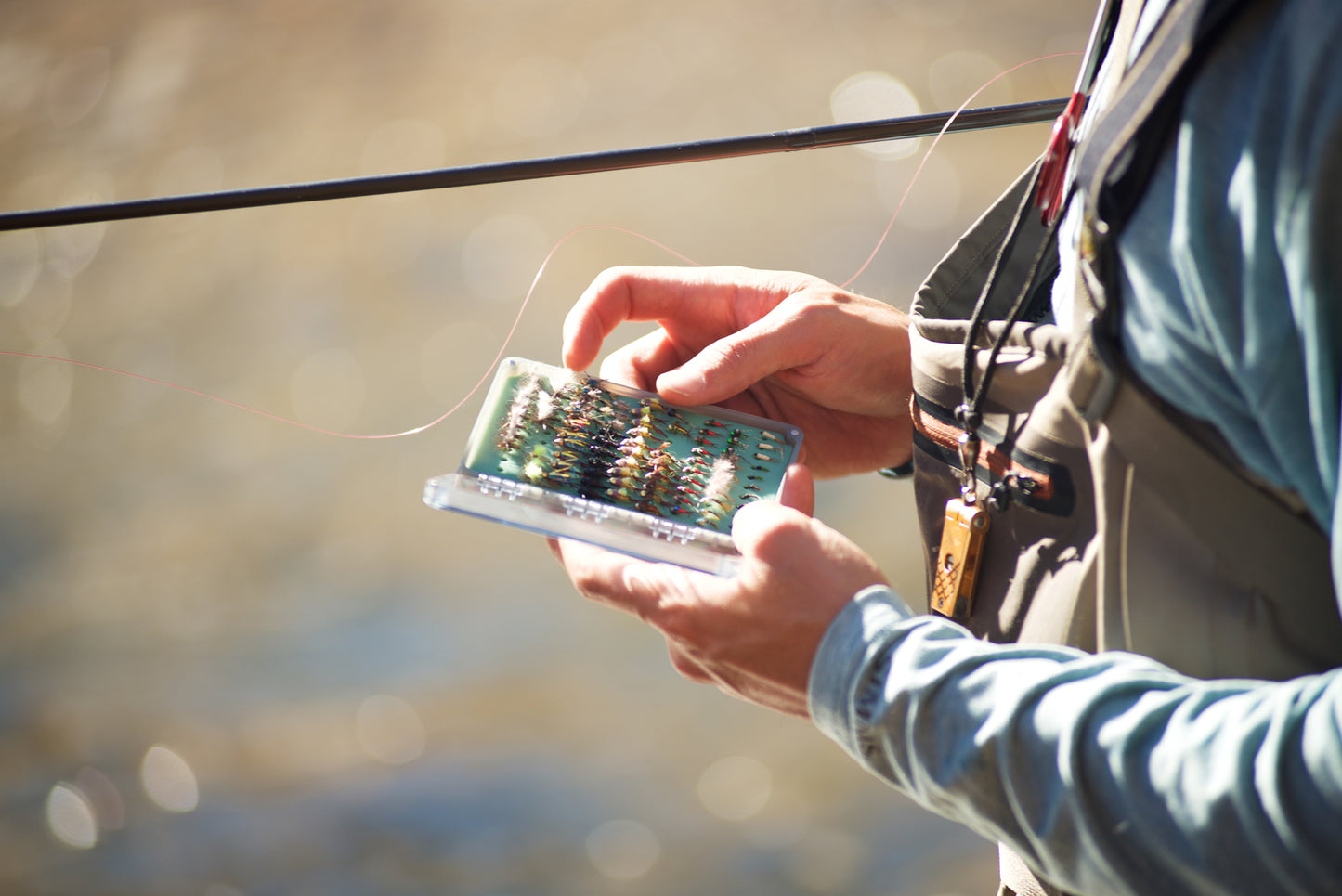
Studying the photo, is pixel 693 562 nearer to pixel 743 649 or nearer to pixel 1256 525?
pixel 743 649

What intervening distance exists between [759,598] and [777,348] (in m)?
0.37

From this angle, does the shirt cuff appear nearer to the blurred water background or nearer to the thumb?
the thumb

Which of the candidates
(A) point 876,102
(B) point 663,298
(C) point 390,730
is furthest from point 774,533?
(A) point 876,102

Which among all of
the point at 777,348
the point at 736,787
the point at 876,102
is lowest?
the point at 736,787

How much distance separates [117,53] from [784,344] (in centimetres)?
304

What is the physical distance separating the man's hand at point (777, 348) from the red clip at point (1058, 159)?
27cm

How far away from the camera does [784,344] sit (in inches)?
36.9

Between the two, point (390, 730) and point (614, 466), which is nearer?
point (614, 466)

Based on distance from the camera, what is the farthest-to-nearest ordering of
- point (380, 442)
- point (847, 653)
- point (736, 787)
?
point (380, 442) → point (736, 787) → point (847, 653)

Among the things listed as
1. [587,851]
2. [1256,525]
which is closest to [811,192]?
[587,851]

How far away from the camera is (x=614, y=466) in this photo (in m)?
0.84

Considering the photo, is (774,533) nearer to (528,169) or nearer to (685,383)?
(685,383)

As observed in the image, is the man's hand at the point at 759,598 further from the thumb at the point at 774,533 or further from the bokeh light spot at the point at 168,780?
the bokeh light spot at the point at 168,780

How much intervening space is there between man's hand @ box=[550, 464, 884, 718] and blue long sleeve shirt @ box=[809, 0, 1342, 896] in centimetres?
7
